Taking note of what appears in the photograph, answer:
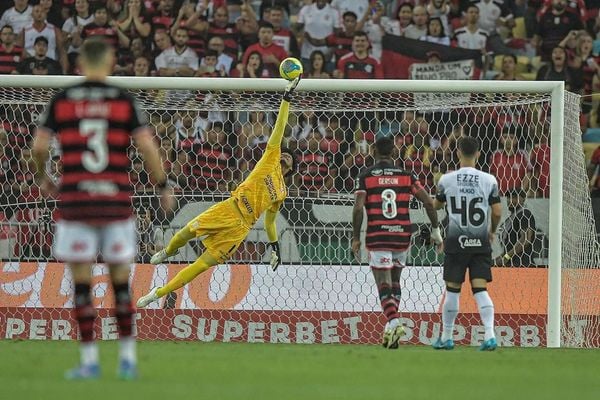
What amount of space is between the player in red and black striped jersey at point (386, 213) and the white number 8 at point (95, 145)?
4382 mm

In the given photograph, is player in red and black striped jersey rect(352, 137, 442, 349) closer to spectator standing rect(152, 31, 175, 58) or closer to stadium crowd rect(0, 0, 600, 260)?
stadium crowd rect(0, 0, 600, 260)

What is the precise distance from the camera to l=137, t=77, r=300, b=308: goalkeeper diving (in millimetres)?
11859

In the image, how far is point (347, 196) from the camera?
42.7ft

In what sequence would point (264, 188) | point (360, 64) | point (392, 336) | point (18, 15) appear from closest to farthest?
point (392, 336), point (264, 188), point (360, 64), point (18, 15)

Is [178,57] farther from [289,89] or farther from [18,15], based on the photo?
[289,89]

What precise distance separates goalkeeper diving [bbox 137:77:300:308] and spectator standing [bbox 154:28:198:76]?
5521 mm

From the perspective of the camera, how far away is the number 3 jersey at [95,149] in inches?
265

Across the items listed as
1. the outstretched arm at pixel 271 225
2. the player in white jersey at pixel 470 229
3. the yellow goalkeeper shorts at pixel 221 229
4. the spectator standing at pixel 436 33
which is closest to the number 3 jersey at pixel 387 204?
the player in white jersey at pixel 470 229

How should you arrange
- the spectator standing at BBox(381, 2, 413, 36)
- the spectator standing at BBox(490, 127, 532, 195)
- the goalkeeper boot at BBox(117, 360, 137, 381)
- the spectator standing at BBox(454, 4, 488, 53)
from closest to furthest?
the goalkeeper boot at BBox(117, 360, 137, 381) < the spectator standing at BBox(490, 127, 532, 195) < the spectator standing at BBox(454, 4, 488, 53) < the spectator standing at BBox(381, 2, 413, 36)

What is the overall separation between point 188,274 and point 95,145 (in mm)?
5177

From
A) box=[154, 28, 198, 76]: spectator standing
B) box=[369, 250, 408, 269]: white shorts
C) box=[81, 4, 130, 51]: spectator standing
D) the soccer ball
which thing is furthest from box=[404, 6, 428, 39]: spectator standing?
box=[369, 250, 408, 269]: white shorts

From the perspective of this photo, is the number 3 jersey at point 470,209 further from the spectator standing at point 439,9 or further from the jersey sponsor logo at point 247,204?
the spectator standing at point 439,9

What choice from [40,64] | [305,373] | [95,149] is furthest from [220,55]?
[95,149]

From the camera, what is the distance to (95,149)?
672 cm
